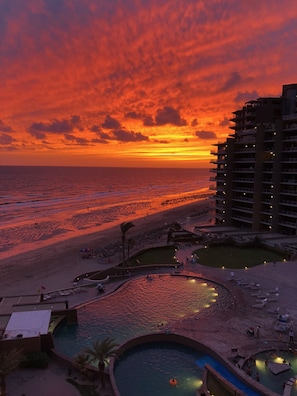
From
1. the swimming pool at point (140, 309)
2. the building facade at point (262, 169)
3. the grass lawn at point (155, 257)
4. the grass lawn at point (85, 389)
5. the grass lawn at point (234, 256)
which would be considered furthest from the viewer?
the building facade at point (262, 169)

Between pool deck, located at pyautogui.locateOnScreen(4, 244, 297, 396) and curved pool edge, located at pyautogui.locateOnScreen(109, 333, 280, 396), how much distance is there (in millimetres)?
517

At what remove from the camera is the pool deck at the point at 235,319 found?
21.5 metres

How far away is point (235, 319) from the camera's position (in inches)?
1158

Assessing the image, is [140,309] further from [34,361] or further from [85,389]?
[85,389]

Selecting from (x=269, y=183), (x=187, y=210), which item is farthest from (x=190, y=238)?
(x=187, y=210)

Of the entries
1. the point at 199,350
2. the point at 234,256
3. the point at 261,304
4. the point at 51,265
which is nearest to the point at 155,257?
the point at 234,256

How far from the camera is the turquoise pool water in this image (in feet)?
69.1

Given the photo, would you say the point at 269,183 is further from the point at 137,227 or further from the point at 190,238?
the point at 137,227

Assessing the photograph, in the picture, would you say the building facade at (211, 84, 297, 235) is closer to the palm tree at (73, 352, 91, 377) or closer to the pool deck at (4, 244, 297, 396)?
the pool deck at (4, 244, 297, 396)

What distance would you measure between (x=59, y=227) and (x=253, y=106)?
52694mm

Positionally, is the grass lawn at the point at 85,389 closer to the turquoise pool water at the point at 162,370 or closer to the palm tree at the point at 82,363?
the palm tree at the point at 82,363

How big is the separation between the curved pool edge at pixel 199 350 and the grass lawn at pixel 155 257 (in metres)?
19.3

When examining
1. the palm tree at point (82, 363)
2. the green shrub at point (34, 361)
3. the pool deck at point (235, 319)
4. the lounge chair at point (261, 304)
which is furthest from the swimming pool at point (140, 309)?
the palm tree at point (82, 363)

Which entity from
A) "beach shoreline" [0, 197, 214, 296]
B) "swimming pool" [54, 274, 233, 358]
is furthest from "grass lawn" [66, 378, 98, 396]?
"beach shoreline" [0, 197, 214, 296]
